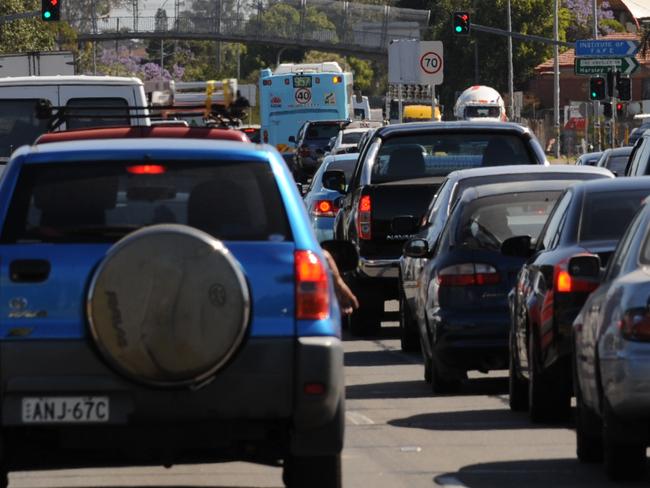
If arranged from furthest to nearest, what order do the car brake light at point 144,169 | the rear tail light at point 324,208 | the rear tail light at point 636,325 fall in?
the rear tail light at point 324,208 < the rear tail light at point 636,325 < the car brake light at point 144,169

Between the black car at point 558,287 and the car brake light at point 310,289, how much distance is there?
3.79 m

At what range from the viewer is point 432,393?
15273 millimetres

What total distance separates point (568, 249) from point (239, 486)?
9.70 ft

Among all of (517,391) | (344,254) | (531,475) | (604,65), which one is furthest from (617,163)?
(344,254)

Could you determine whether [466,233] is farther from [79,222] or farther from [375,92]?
[375,92]

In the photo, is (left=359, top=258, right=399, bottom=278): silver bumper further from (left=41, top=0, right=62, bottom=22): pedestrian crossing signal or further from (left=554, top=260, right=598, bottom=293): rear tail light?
(left=41, top=0, right=62, bottom=22): pedestrian crossing signal

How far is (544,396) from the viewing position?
12820mm

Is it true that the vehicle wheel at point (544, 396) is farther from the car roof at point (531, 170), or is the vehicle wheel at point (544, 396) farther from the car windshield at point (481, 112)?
the car windshield at point (481, 112)

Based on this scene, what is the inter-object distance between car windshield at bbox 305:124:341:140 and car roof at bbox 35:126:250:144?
4573cm

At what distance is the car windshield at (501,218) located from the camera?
15.0 metres

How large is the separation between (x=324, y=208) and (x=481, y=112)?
5134 cm

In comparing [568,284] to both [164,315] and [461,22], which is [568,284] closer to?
[164,315]

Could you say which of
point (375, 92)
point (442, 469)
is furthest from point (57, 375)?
point (375, 92)

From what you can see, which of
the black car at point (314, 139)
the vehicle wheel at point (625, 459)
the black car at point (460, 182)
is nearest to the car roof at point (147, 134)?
the vehicle wheel at point (625, 459)
